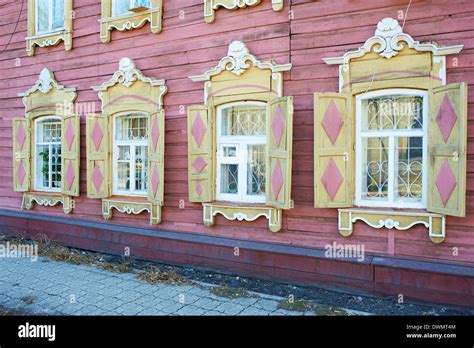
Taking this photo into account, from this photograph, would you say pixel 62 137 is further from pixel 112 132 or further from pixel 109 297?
pixel 109 297

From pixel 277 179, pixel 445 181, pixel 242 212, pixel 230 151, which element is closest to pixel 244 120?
pixel 230 151

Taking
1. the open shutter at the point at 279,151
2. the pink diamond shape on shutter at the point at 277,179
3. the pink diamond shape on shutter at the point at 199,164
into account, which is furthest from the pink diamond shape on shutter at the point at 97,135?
the pink diamond shape on shutter at the point at 277,179

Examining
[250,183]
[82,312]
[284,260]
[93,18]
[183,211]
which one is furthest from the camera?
[93,18]

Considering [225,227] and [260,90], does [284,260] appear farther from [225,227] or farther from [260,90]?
[260,90]

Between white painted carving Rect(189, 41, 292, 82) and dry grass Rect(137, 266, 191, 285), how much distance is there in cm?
285

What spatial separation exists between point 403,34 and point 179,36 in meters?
3.31

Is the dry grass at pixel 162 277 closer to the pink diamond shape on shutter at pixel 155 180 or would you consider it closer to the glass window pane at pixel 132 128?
the pink diamond shape on shutter at pixel 155 180

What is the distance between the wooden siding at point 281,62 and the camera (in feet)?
16.2

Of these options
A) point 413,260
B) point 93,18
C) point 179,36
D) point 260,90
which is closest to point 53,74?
point 93,18

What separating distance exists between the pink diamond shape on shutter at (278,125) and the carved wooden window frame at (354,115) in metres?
0.45

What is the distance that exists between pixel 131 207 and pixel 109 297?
2114mm

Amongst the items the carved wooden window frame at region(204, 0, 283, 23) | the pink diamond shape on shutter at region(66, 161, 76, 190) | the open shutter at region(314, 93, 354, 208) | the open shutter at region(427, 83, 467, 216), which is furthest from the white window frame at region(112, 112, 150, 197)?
the open shutter at region(427, 83, 467, 216)

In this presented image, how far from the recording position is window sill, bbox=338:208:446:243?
16.2 ft

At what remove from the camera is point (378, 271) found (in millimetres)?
5164
